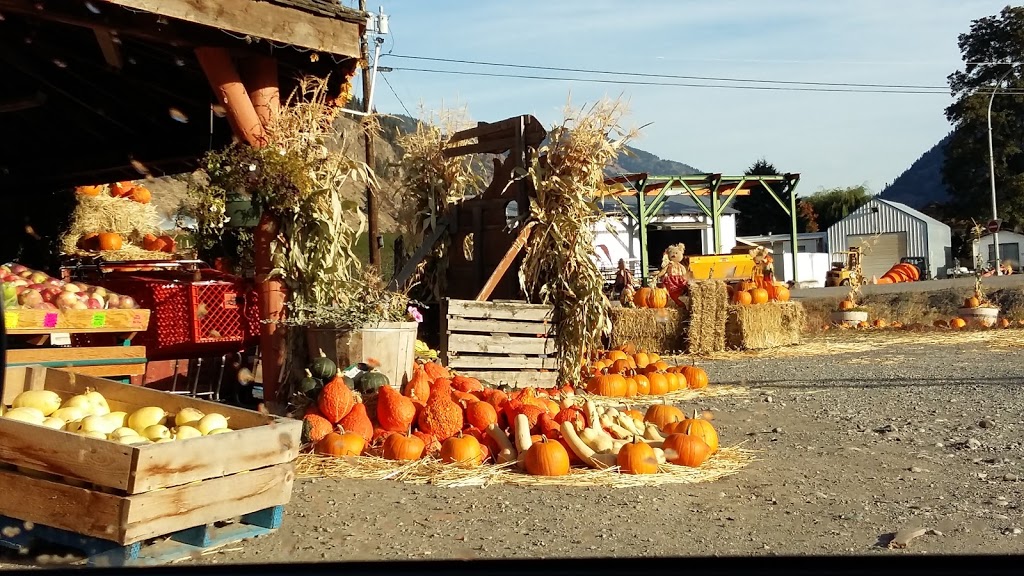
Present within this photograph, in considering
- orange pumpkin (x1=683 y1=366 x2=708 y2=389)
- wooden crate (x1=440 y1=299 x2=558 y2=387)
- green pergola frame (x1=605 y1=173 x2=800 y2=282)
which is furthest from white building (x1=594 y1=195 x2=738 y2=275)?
wooden crate (x1=440 y1=299 x2=558 y2=387)

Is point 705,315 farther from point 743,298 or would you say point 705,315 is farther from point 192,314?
point 192,314

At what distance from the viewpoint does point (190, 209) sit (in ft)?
25.7

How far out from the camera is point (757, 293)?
1783 centimetres

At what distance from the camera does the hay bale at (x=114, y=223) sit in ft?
42.4

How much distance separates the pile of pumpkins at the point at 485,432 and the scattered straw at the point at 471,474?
3.5 inches

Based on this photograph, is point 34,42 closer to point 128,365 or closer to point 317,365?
point 128,365

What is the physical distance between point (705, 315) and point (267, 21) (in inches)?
435

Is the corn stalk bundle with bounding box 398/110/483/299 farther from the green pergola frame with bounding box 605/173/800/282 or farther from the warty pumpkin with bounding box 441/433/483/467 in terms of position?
the green pergola frame with bounding box 605/173/800/282

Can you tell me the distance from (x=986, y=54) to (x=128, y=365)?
224ft

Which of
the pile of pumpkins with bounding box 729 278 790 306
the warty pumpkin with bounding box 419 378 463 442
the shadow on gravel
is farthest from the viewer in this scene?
the pile of pumpkins with bounding box 729 278 790 306

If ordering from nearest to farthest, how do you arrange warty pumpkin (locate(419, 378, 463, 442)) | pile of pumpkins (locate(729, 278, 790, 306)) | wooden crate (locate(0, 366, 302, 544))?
wooden crate (locate(0, 366, 302, 544)) < warty pumpkin (locate(419, 378, 463, 442)) < pile of pumpkins (locate(729, 278, 790, 306))

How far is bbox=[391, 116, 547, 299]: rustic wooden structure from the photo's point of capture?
34.4 feet

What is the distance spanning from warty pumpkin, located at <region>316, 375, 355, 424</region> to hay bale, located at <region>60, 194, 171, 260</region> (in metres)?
6.63

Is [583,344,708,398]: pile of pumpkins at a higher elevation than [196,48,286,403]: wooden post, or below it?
below
